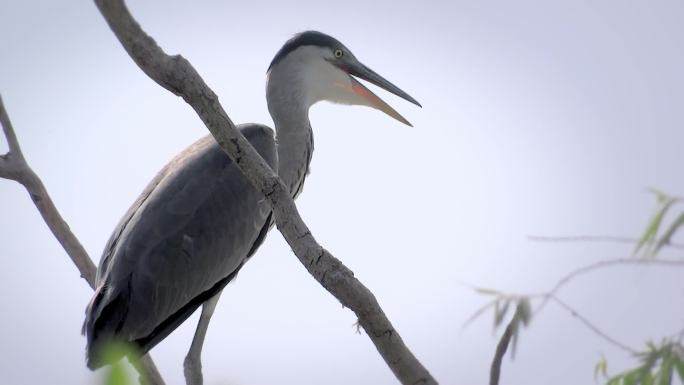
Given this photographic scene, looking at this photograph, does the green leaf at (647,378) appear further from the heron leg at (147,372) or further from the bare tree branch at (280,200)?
the heron leg at (147,372)

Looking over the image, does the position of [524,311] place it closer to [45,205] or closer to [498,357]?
[498,357]

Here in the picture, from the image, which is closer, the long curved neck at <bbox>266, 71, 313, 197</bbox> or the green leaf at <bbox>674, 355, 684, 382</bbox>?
the green leaf at <bbox>674, 355, 684, 382</bbox>

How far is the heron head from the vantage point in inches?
158

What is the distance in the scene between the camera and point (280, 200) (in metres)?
1.83

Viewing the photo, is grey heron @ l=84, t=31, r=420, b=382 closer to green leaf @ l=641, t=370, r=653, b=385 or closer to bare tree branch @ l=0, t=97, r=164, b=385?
bare tree branch @ l=0, t=97, r=164, b=385

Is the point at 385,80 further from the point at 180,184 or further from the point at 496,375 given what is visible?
the point at 496,375

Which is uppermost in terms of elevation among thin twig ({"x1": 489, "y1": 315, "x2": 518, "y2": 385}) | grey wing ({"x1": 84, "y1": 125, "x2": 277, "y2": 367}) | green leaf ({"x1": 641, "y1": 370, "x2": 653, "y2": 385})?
grey wing ({"x1": 84, "y1": 125, "x2": 277, "y2": 367})

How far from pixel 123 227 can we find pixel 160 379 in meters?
0.77

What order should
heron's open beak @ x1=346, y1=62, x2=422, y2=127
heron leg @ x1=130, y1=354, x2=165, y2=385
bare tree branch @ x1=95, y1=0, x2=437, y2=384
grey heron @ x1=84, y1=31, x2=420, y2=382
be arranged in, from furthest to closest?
heron's open beak @ x1=346, y1=62, x2=422, y2=127, grey heron @ x1=84, y1=31, x2=420, y2=382, heron leg @ x1=130, y1=354, x2=165, y2=385, bare tree branch @ x1=95, y1=0, x2=437, y2=384

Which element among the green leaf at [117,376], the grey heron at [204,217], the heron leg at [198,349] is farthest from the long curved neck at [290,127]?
the green leaf at [117,376]

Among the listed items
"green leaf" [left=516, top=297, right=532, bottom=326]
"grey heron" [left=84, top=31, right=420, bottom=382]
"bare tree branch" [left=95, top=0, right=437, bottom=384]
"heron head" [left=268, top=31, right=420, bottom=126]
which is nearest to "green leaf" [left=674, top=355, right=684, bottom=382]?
"green leaf" [left=516, top=297, right=532, bottom=326]

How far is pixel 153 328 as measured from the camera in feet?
10.1

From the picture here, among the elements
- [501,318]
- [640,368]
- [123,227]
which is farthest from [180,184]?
[640,368]

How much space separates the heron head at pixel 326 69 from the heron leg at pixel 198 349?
1.11 m
